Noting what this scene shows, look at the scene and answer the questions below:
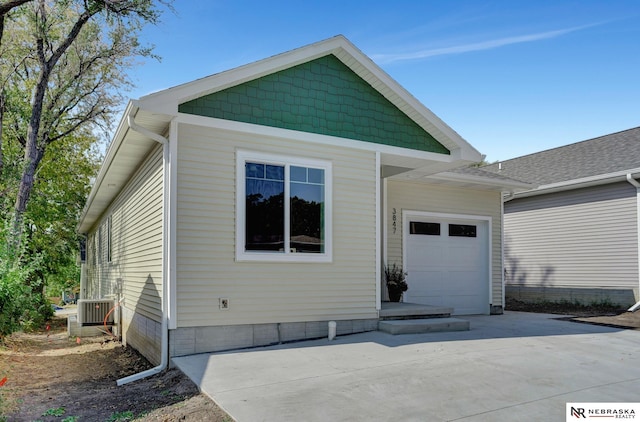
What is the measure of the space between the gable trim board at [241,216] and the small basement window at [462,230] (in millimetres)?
2555

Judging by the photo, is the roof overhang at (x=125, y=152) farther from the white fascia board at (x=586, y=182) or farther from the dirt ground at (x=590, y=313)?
the white fascia board at (x=586, y=182)

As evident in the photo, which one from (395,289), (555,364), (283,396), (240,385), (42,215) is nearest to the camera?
(283,396)

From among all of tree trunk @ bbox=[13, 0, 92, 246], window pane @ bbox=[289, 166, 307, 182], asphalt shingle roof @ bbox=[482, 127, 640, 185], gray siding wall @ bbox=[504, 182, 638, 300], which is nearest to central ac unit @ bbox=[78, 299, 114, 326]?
tree trunk @ bbox=[13, 0, 92, 246]

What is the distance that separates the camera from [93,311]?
37.7 ft

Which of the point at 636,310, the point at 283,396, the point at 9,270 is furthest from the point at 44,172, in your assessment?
the point at 636,310

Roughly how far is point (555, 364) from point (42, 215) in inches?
775

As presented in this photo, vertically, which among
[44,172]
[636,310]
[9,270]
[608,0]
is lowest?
[636,310]

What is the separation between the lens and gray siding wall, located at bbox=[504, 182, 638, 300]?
1220 centimetres

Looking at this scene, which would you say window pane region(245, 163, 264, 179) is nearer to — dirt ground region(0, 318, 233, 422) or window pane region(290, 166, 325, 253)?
window pane region(290, 166, 325, 253)

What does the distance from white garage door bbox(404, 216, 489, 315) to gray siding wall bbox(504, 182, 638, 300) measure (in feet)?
11.9

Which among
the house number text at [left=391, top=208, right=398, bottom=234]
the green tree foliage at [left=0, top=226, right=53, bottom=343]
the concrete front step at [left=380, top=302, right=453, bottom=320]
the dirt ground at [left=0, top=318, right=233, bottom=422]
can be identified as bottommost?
the dirt ground at [left=0, top=318, right=233, bottom=422]

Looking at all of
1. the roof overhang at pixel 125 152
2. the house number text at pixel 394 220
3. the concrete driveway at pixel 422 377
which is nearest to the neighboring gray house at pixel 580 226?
the house number text at pixel 394 220

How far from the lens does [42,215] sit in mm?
19531

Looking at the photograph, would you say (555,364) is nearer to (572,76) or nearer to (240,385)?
(240,385)
